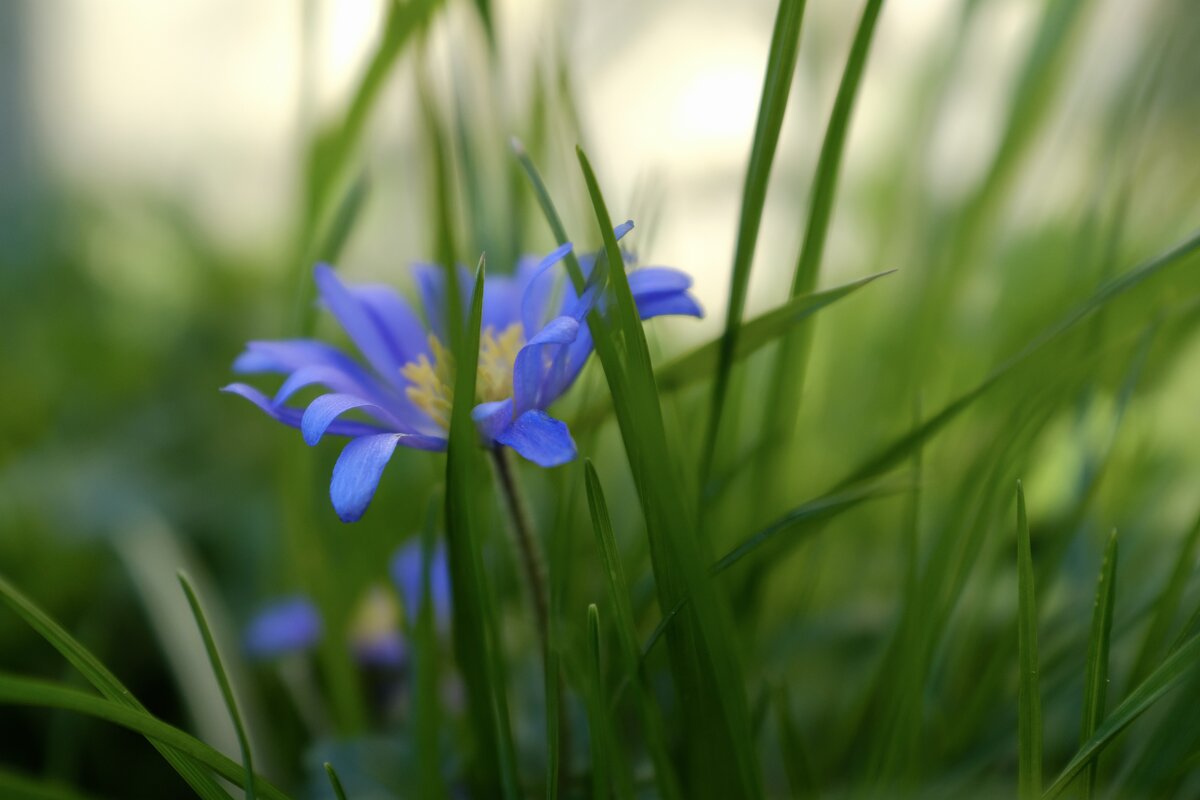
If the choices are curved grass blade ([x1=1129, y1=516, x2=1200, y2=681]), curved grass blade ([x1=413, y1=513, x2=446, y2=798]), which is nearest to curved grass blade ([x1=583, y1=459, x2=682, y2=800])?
curved grass blade ([x1=413, y1=513, x2=446, y2=798])

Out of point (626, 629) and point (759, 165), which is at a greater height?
point (759, 165)

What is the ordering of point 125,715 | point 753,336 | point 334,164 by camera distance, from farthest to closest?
point 334,164 → point 753,336 → point 125,715

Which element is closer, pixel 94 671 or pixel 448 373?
pixel 94 671

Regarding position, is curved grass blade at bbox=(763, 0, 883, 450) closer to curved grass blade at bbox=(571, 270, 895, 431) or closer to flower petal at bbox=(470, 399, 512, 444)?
curved grass blade at bbox=(571, 270, 895, 431)

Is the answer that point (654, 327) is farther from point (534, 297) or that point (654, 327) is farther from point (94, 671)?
point (94, 671)

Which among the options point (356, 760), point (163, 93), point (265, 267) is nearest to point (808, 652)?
point (356, 760)

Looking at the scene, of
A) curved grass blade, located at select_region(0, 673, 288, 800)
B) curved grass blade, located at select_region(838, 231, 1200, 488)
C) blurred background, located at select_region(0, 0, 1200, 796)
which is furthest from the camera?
blurred background, located at select_region(0, 0, 1200, 796)

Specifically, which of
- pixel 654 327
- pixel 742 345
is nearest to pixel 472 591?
pixel 742 345
